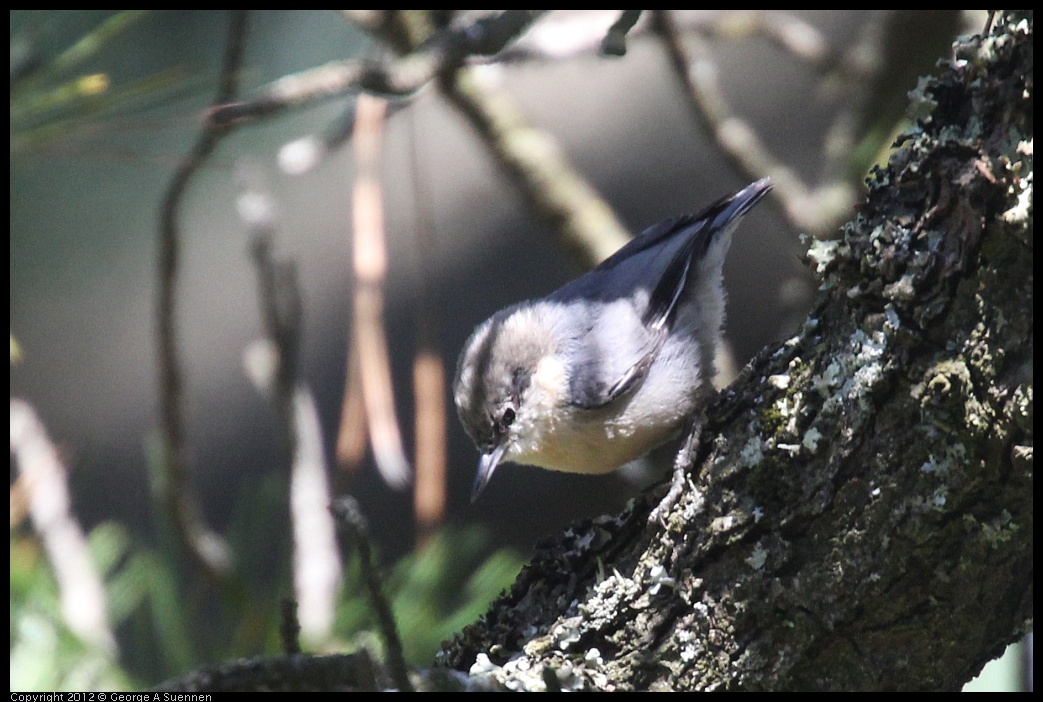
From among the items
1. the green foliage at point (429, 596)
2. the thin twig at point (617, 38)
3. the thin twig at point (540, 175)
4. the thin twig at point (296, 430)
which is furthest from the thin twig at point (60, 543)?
the thin twig at point (617, 38)

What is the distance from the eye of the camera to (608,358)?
240 cm

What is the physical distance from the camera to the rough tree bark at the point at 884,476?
1302mm

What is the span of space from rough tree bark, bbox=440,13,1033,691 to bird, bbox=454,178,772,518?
0.76 meters

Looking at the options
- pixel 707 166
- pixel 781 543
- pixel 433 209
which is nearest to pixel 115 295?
pixel 433 209

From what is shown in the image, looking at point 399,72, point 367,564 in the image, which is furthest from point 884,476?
point 399,72

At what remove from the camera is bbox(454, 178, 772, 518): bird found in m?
2.33

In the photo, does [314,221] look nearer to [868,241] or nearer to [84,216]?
[84,216]

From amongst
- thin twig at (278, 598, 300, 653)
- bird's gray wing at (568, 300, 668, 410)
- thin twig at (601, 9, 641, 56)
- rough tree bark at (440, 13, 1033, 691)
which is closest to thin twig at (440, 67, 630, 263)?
bird's gray wing at (568, 300, 668, 410)

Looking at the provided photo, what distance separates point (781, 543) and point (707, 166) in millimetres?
2674

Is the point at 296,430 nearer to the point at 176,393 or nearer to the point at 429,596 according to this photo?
the point at 176,393

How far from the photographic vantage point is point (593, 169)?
399 cm

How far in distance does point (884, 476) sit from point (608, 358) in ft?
3.62

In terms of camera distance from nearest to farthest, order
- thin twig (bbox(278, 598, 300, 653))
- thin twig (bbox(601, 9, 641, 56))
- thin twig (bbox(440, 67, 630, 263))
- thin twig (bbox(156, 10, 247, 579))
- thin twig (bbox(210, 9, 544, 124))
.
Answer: thin twig (bbox(278, 598, 300, 653))
thin twig (bbox(601, 9, 641, 56))
thin twig (bbox(210, 9, 544, 124))
thin twig (bbox(156, 10, 247, 579))
thin twig (bbox(440, 67, 630, 263))

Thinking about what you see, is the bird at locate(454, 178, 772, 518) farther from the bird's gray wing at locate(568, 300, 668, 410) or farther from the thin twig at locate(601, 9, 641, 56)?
the thin twig at locate(601, 9, 641, 56)
